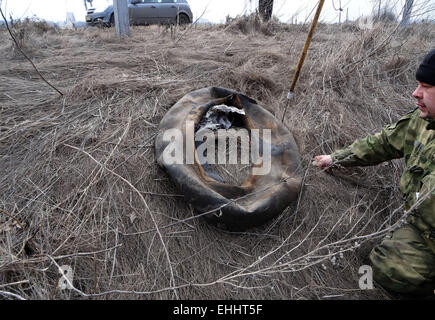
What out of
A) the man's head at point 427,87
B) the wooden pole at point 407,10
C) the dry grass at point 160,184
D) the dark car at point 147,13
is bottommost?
the dry grass at point 160,184

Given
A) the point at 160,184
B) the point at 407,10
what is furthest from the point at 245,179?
the point at 407,10

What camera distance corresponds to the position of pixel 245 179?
6.92ft

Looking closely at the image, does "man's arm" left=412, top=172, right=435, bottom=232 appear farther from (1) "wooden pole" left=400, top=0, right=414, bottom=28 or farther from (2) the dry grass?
(1) "wooden pole" left=400, top=0, right=414, bottom=28

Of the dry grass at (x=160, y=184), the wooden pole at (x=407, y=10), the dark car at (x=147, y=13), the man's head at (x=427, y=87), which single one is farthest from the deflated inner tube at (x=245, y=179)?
the dark car at (x=147, y=13)

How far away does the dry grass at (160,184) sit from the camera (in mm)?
1564

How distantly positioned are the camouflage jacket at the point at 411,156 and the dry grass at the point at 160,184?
0.86 ft

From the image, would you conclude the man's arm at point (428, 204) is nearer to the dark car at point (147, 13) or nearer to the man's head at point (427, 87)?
the man's head at point (427, 87)

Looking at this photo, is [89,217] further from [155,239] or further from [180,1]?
[180,1]

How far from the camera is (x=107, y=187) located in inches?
74.5

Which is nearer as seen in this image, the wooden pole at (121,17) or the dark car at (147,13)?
the wooden pole at (121,17)

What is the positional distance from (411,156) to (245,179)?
112 centimetres

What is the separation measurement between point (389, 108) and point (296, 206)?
5.89 feet

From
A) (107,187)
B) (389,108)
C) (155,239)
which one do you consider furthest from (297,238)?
(389,108)

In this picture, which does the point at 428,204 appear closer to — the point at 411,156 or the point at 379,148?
the point at 411,156
